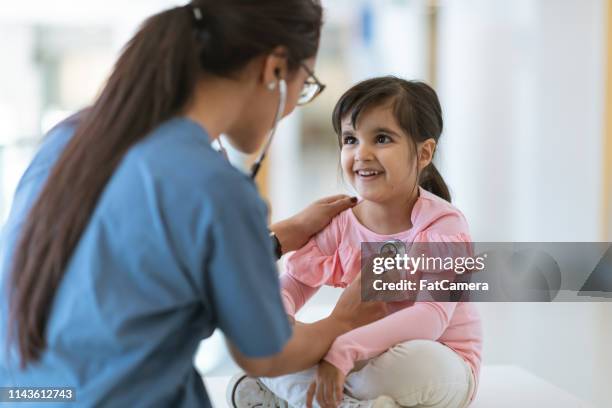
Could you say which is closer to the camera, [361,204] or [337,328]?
[337,328]

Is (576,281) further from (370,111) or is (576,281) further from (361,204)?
(370,111)

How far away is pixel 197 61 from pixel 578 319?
90.6 inches

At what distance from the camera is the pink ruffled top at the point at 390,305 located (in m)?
1.19

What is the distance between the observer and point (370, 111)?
135 cm

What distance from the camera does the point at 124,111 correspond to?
0.87 metres

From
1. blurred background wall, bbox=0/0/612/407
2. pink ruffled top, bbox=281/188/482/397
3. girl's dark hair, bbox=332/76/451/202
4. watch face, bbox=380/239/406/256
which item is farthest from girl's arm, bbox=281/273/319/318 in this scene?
blurred background wall, bbox=0/0/612/407

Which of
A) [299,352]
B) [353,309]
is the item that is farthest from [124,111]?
[353,309]

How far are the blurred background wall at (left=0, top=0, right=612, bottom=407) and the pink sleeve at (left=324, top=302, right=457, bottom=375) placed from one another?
0.96 meters

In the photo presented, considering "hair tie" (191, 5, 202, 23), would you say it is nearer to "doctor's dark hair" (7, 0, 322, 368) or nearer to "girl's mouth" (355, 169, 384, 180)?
"doctor's dark hair" (7, 0, 322, 368)

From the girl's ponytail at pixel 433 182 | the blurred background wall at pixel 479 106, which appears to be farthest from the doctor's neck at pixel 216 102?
the blurred background wall at pixel 479 106

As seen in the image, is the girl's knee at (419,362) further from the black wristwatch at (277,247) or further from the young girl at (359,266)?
the black wristwatch at (277,247)

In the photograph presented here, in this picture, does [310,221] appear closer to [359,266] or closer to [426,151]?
[359,266]

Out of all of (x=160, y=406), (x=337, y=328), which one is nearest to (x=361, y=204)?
(x=337, y=328)

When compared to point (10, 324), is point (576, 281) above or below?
below
